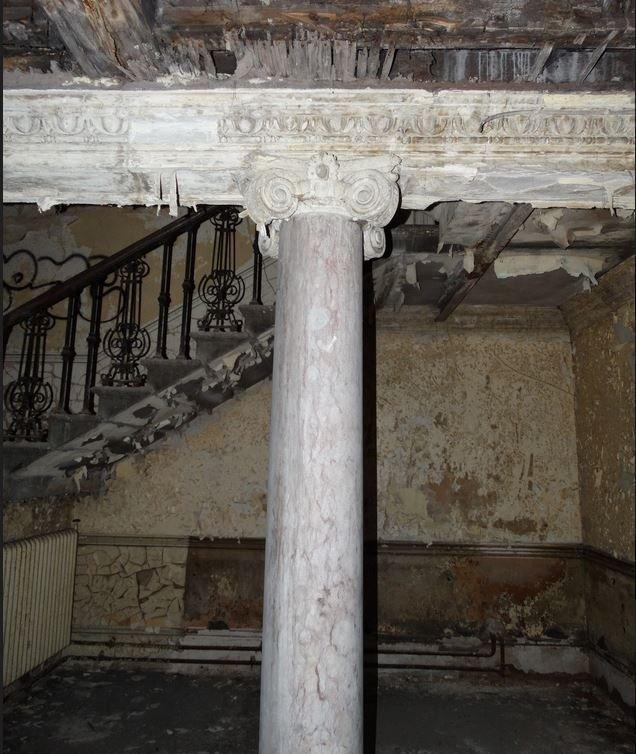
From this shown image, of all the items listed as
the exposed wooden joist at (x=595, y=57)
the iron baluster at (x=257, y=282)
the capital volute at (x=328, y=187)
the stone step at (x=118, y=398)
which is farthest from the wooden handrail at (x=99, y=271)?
the exposed wooden joist at (x=595, y=57)

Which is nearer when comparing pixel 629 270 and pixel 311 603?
pixel 311 603

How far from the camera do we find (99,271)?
4.16 metres

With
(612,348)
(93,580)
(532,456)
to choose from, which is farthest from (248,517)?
(612,348)

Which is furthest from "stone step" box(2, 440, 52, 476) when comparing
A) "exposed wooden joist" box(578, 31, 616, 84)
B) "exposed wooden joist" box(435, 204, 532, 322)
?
"exposed wooden joist" box(578, 31, 616, 84)

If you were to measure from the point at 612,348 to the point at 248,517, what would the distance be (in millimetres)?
3609

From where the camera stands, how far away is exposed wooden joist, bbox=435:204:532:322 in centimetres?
300

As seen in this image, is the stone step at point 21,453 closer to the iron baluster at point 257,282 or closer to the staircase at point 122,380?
the staircase at point 122,380

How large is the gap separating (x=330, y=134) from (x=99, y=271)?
2517mm

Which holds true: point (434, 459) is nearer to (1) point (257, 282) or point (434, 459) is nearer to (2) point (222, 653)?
(1) point (257, 282)

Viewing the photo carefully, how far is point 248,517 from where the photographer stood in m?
5.32

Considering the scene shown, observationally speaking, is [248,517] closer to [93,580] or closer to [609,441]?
[93,580]

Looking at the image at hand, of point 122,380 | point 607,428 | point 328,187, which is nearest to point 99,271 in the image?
point 122,380

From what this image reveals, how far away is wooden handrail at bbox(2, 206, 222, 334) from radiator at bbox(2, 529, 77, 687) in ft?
5.60

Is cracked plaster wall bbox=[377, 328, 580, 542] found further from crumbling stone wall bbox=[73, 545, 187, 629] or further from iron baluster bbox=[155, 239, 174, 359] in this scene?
iron baluster bbox=[155, 239, 174, 359]
